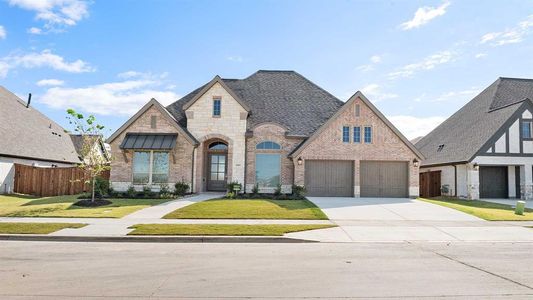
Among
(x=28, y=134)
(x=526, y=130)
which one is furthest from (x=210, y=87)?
(x=526, y=130)

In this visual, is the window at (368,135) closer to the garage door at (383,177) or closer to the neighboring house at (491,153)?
the garage door at (383,177)

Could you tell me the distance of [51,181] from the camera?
78.4ft

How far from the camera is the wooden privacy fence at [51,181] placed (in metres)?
23.9

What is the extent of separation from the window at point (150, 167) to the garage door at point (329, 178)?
875 centimetres

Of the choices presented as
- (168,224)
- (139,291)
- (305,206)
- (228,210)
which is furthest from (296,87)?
(139,291)

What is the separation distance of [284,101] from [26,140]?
19.8m

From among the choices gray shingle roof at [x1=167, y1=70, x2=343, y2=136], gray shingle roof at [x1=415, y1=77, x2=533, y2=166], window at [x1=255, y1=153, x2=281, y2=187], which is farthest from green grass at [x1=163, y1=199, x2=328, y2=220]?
gray shingle roof at [x1=415, y1=77, x2=533, y2=166]

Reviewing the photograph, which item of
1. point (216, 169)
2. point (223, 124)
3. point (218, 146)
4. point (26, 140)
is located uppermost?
point (223, 124)

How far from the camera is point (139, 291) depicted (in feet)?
18.1

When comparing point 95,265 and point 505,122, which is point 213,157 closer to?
point 95,265

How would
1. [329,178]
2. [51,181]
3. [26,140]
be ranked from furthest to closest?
[26,140], [51,181], [329,178]

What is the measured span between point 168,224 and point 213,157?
12.9m

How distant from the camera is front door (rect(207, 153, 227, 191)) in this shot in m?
24.5

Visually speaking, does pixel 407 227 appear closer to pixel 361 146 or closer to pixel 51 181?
pixel 361 146
